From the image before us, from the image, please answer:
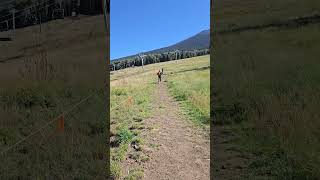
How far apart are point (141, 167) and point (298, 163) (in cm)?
296

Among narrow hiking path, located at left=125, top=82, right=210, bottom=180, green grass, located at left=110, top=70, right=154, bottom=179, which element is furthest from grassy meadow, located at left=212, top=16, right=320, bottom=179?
green grass, located at left=110, top=70, right=154, bottom=179

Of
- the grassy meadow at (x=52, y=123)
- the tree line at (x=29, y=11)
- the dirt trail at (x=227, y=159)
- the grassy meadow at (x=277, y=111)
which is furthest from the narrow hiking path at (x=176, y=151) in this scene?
the tree line at (x=29, y=11)

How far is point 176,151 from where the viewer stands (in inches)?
376

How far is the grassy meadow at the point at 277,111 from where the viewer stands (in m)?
7.52

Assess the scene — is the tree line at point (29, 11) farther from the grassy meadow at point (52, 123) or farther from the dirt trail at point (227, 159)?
the dirt trail at point (227, 159)

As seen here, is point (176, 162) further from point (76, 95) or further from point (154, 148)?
point (76, 95)

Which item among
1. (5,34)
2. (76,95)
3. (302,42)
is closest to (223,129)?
(76,95)

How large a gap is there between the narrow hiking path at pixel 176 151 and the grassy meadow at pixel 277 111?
0.87 metres

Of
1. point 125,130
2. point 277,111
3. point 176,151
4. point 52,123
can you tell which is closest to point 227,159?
point 176,151

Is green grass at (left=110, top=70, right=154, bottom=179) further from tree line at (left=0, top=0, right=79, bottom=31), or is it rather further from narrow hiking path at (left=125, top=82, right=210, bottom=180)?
tree line at (left=0, top=0, right=79, bottom=31)

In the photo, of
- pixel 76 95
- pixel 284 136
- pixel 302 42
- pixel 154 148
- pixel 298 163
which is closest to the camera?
pixel 298 163

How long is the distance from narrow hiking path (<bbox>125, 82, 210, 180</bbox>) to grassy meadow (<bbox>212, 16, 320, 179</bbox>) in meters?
0.87

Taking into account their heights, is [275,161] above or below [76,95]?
below

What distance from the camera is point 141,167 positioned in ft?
27.9
